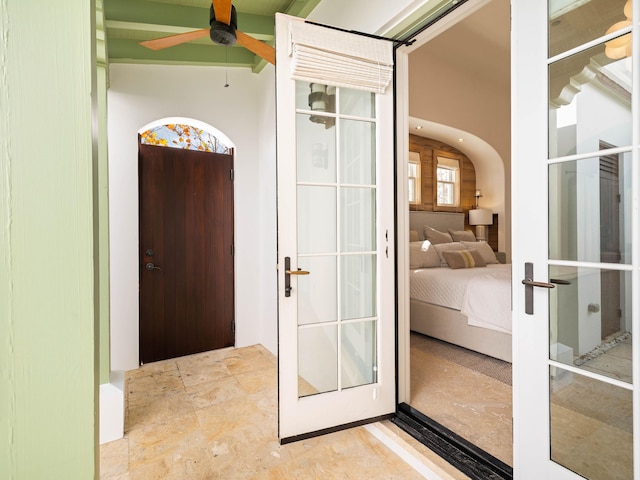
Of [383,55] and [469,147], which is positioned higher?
[469,147]

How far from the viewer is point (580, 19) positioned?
127 centimetres

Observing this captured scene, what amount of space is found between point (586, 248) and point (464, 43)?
4004 millimetres

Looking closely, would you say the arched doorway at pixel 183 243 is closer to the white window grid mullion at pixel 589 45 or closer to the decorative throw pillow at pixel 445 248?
the decorative throw pillow at pixel 445 248

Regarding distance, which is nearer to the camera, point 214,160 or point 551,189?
point 551,189

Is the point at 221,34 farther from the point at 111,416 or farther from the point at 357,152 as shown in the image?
the point at 111,416

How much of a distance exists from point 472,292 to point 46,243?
3.37 metres

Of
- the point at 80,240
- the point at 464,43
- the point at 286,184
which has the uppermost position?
the point at 464,43

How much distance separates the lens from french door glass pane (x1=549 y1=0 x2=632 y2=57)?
118cm

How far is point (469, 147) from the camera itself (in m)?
5.87

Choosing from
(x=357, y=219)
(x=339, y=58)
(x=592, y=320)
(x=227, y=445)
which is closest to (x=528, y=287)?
(x=592, y=320)

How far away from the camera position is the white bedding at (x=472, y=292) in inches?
121

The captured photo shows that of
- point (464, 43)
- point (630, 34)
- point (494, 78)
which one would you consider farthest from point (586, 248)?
point (494, 78)

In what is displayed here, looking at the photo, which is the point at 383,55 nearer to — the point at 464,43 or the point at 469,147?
the point at 464,43

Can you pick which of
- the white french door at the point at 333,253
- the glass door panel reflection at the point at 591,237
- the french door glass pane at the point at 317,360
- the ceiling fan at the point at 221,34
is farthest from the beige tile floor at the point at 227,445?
the ceiling fan at the point at 221,34
